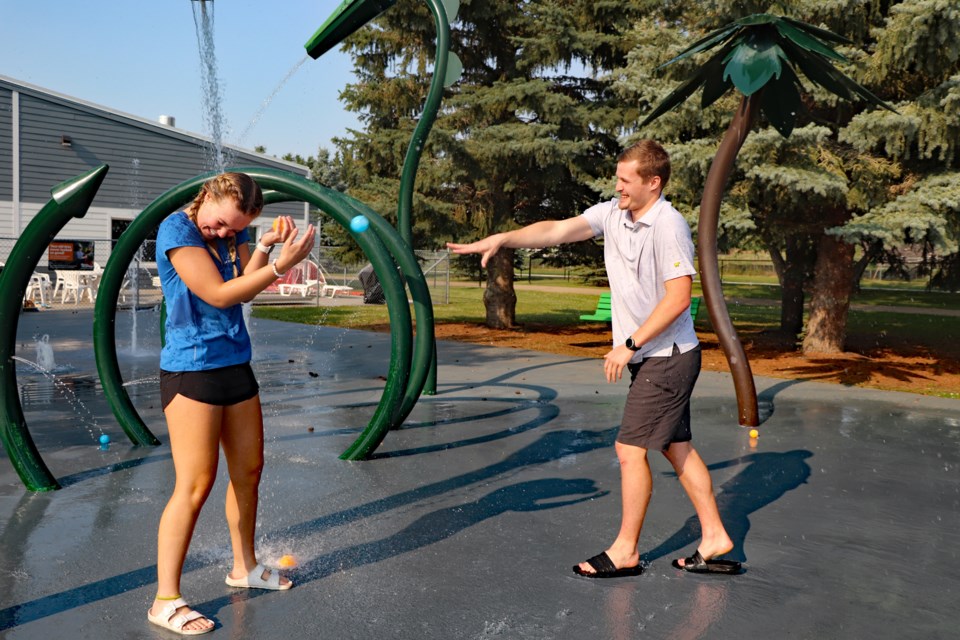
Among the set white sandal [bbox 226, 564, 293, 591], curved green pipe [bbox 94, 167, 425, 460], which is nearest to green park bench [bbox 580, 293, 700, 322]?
curved green pipe [bbox 94, 167, 425, 460]

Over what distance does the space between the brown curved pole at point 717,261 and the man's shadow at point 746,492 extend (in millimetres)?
891

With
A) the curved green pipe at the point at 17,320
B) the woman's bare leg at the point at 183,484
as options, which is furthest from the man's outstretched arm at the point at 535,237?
the curved green pipe at the point at 17,320

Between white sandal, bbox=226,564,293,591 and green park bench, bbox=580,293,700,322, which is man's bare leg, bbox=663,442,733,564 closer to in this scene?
white sandal, bbox=226,564,293,591

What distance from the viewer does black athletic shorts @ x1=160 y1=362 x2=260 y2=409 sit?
3014mm

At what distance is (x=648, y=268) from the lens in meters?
3.61

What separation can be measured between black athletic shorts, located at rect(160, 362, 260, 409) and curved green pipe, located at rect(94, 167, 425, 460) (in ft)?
5.05

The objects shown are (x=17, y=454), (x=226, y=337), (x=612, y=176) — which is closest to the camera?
(x=226, y=337)

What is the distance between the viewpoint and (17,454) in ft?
15.4

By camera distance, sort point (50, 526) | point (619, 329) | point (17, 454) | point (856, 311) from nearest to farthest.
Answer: point (619, 329)
point (50, 526)
point (17, 454)
point (856, 311)

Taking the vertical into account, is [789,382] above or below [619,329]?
below

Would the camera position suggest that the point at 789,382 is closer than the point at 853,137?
Yes

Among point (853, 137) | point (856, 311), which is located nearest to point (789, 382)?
point (853, 137)

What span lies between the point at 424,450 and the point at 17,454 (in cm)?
247

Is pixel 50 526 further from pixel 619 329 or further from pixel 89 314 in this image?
pixel 89 314
